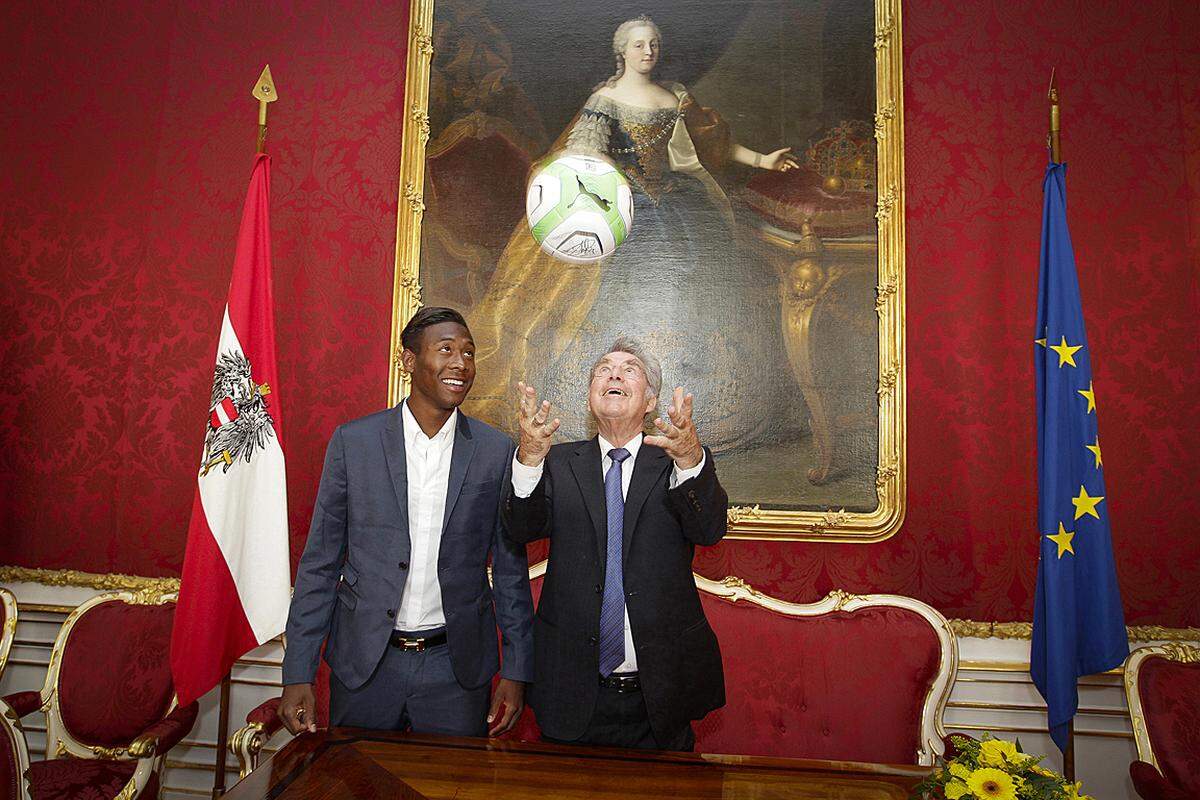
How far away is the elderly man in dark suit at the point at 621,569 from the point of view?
2.17 meters

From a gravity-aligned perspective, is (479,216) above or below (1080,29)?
below

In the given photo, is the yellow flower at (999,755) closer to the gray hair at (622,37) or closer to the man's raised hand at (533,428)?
the man's raised hand at (533,428)

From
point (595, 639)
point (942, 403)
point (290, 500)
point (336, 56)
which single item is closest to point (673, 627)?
point (595, 639)

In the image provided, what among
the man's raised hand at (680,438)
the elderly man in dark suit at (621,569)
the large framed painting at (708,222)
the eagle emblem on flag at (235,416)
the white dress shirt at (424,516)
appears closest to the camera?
the man's raised hand at (680,438)

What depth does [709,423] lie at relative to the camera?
3.34 metres

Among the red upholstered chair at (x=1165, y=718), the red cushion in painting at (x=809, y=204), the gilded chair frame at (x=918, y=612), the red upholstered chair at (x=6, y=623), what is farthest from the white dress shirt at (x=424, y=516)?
the red upholstered chair at (x=1165, y=718)

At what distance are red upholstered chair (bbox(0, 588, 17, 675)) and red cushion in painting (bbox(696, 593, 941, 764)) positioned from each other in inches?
115

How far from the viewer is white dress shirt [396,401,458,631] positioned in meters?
2.27

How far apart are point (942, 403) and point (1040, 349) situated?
46 cm

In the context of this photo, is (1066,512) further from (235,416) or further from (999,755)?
(235,416)

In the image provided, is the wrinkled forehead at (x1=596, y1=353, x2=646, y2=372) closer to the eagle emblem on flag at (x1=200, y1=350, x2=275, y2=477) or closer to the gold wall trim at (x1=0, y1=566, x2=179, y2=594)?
the eagle emblem on flag at (x1=200, y1=350, x2=275, y2=477)

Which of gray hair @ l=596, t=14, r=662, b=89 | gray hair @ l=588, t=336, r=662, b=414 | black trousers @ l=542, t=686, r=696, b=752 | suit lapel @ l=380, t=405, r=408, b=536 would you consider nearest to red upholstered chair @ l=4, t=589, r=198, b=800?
suit lapel @ l=380, t=405, r=408, b=536

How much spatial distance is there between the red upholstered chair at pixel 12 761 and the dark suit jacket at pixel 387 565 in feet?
3.65

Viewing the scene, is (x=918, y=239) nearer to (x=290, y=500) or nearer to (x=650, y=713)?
(x=650, y=713)
